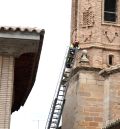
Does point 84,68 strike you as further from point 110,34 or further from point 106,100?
point 110,34

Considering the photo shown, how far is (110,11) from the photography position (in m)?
32.2

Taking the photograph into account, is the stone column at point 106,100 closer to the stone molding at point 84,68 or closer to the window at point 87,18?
the stone molding at point 84,68

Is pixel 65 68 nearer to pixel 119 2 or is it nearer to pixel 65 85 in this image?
pixel 65 85

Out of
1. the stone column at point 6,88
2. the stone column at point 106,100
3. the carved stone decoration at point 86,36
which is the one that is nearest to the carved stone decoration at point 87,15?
the carved stone decoration at point 86,36

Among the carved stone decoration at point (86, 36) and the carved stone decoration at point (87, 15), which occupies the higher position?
the carved stone decoration at point (87, 15)

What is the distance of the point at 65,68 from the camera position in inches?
1068

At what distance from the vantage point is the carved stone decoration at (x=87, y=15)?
30969 millimetres

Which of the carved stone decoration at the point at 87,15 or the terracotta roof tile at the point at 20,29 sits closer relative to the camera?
the terracotta roof tile at the point at 20,29

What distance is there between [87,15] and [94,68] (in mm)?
3156

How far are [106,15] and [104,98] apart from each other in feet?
17.9

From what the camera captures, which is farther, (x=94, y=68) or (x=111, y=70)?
(x=94, y=68)

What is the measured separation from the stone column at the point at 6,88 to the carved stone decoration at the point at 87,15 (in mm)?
20055

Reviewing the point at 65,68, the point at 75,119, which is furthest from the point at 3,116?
the point at 75,119

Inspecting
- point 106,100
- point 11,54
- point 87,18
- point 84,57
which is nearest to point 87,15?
point 87,18
